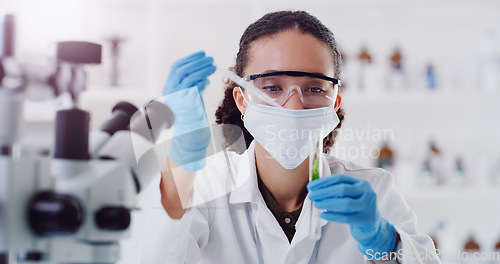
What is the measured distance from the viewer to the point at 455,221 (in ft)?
8.67

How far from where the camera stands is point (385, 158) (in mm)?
2502

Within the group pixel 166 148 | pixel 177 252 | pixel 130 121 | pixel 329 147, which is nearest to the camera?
pixel 130 121

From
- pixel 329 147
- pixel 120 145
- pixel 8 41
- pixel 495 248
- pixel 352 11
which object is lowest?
pixel 495 248

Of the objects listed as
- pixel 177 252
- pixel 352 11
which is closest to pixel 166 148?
pixel 177 252

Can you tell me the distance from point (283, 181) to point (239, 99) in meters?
0.28

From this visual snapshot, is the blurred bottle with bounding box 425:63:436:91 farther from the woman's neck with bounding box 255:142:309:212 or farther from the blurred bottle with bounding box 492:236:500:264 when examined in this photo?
the woman's neck with bounding box 255:142:309:212

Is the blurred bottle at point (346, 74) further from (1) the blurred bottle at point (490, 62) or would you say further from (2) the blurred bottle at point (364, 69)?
(1) the blurred bottle at point (490, 62)

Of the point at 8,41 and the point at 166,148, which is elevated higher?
the point at 8,41

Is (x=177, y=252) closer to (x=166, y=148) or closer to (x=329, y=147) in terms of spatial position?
(x=166, y=148)

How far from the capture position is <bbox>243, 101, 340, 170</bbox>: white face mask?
1.17m

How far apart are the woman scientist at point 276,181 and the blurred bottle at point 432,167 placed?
119cm

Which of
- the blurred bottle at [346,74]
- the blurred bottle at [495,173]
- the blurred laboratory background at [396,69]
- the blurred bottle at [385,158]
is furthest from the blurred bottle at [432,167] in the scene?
the blurred bottle at [346,74]

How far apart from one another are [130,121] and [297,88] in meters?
0.66

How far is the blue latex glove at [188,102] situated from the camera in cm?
98
